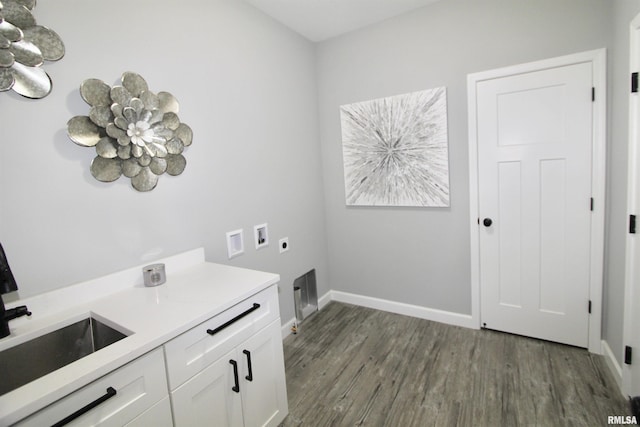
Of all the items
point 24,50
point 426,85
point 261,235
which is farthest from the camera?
point 426,85

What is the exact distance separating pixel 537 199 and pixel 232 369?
234cm

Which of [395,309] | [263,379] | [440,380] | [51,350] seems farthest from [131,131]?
[395,309]

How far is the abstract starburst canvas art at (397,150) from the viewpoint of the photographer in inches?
104

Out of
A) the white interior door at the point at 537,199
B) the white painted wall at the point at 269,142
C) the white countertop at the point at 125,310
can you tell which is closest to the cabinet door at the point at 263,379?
the white countertop at the point at 125,310

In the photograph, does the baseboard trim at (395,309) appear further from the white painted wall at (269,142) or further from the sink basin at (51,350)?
the sink basin at (51,350)

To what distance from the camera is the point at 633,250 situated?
5.56ft

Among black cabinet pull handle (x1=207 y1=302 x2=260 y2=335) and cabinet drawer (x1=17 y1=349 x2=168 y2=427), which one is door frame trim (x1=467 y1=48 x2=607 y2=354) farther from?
cabinet drawer (x1=17 y1=349 x2=168 y2=427)

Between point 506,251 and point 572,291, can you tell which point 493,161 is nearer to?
point 506,251

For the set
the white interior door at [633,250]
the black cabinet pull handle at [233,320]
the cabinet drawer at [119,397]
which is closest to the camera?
the cabinet drawer at [119,397]

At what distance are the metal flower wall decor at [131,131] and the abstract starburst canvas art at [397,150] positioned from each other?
166 centimetres

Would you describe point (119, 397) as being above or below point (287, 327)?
above

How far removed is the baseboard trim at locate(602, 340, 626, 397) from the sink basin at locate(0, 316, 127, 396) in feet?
8.82

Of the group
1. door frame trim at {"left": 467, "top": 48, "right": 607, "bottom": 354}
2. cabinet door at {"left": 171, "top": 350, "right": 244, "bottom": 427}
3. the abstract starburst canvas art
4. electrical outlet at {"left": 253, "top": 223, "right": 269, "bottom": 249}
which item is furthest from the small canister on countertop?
door frame trim at {"left": 467, "top": 48, "right": 607, "bottom": 354}

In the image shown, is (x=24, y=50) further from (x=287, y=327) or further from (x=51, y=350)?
(x=287, y=327)
